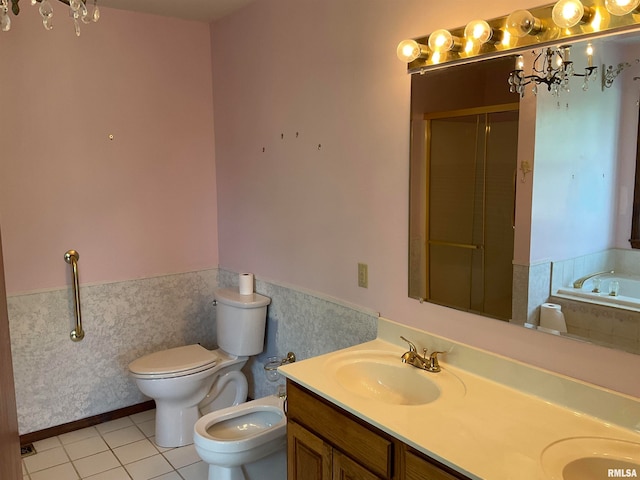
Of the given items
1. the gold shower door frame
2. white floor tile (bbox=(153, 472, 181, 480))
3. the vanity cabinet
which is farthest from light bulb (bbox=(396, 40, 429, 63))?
white floor tile (bbox=(153, 472, 181, 480))

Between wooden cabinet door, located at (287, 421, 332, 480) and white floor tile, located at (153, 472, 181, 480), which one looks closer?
wooden cabinet door, located at (287, 421, 332, 480)

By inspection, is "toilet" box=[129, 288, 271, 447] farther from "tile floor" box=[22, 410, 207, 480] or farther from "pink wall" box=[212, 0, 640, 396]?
"pink wall" box=[212, 0, 640, 396]

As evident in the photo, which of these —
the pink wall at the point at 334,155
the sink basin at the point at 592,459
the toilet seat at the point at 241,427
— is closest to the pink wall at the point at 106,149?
the pink wall at the point at 334,155

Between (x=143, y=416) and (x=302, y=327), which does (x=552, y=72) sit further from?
(x=143, y=416)

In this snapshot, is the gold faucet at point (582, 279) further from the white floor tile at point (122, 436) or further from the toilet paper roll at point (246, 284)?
the white floor tile at point (122, 436)

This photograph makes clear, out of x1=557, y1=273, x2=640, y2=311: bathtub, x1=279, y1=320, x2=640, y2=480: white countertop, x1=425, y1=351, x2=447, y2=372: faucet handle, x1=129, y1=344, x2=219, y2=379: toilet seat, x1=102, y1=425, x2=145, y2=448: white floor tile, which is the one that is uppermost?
x1=557, y1=273, x2=640, y2=311: bathtub

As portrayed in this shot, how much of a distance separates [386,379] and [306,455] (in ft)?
1.33

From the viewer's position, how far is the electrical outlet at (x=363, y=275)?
2.34 meters

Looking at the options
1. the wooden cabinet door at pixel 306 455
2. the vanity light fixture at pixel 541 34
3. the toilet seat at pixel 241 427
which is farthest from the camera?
the toilet seat at pixel 241 427

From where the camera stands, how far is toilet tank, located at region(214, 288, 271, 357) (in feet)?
9.79

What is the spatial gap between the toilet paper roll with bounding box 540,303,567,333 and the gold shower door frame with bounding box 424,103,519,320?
0.12 meters

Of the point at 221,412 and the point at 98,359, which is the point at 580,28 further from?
the point at 98,359

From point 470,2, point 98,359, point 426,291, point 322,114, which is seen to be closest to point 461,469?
point 426,291

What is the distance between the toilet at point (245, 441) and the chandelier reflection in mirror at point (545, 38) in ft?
5.64
